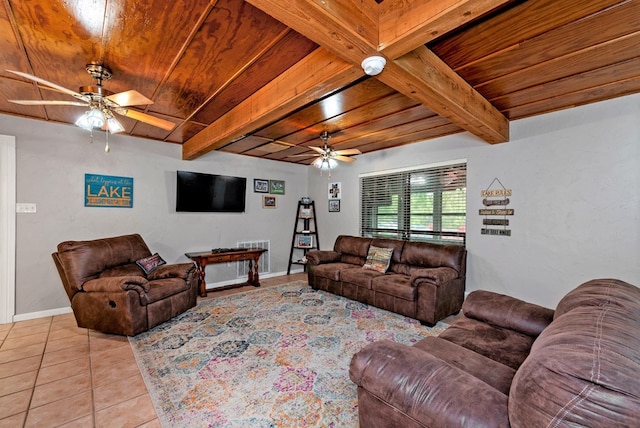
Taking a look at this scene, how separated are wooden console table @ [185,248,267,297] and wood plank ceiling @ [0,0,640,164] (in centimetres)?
209

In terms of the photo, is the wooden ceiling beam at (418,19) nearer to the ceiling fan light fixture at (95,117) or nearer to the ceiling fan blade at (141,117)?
the ceiling fan blade at (141,117)

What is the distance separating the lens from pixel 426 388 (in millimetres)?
1135

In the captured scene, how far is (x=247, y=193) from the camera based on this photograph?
5.29 metres

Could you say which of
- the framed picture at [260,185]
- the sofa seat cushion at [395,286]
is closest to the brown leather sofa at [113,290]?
the framed picture at [260,185]

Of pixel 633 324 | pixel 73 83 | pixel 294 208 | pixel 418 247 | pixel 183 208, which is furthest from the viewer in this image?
pixel 294 208

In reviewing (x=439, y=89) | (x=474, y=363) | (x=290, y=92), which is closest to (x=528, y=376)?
(x=474, y=363)

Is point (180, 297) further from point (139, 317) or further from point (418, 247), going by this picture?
point (418, 247)

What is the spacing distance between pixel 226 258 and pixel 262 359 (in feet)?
7.92

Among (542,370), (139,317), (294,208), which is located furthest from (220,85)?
(294,208)

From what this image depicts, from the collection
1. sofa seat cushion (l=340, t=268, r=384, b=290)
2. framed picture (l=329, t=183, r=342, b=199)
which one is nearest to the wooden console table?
sofa seat cushion (l=340, t=268, r=384, b=290)

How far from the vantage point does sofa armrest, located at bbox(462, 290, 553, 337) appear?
6.18 ft

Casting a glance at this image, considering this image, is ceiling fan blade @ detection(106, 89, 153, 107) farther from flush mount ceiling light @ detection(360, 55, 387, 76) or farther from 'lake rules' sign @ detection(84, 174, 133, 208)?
'lake rules' sign @ detection(84, 174, 133, 208)

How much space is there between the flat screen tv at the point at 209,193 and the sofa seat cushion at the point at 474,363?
4082mm

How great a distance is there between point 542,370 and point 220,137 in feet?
11.2
